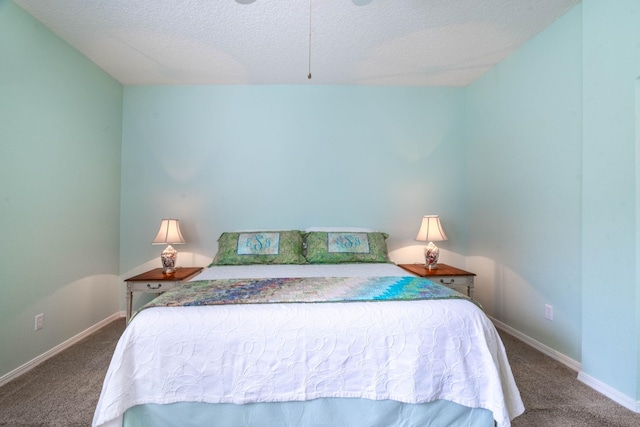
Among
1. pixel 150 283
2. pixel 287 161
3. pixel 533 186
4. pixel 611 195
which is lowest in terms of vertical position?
pixel 150 283

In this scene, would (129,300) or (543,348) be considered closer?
(543,348)

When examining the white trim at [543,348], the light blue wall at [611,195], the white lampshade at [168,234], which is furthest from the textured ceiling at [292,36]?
the white trim at [543,348]

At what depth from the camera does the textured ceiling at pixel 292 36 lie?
2.06 metres

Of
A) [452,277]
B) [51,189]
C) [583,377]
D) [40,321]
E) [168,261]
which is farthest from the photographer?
[168,261]

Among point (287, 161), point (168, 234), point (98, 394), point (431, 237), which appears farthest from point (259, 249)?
point (431, 237)

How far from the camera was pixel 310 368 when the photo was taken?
136 cm

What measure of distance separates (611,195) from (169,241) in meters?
3.48

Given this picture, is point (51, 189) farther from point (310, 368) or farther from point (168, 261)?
point (310, 368)

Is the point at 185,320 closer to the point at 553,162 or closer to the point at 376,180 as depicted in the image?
the point at 376,180

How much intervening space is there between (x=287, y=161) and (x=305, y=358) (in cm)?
233

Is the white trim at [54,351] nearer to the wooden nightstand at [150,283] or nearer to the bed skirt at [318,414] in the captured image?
the wooden nightstand at [150,283]

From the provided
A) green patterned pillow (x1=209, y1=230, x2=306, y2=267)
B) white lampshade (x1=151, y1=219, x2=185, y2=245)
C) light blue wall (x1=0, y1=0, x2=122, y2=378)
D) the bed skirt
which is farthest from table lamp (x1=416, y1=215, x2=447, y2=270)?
light blue wall (x1=0, y1=0, x2=122, y2=378)

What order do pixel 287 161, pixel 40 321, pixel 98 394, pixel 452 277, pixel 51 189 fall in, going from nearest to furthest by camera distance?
pixel 98 394 → pixel 40 321 → pixel 51 189 → pixel 452 277 → pixel 287 161

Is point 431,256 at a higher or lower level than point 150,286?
higher
